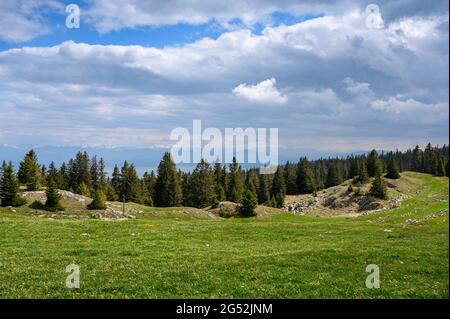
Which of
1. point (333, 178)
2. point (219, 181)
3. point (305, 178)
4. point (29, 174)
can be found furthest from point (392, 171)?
point (29, 174)

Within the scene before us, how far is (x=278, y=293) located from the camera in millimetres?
16672

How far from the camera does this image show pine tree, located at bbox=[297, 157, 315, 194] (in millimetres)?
169000

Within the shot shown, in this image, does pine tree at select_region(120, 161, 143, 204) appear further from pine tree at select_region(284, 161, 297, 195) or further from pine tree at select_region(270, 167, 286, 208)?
pine tree at select_region(284, 161, 297, 195)

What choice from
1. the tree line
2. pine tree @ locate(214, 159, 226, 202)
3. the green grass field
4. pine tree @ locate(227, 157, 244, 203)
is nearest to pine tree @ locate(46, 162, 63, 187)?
the tree line

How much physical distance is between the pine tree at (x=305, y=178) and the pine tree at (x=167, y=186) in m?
65.8

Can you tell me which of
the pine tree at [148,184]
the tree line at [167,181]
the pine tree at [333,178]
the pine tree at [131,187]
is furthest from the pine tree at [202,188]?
the pine tree at [333,178]

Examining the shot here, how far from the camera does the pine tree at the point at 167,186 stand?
393ft

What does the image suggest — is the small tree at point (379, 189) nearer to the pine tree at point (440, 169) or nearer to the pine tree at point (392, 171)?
the pine tree at point (392, 171)

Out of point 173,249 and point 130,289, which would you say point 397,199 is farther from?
point 130,289

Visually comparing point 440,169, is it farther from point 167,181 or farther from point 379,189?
point 167,181

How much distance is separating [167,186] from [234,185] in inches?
883

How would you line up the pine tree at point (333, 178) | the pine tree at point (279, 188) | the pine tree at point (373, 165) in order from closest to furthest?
the pine tree at point (373, 165), the pine tree at point (279, 188), the pine tree at point (333, 178)

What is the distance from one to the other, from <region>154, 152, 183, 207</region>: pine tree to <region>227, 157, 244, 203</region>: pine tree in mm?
16819
